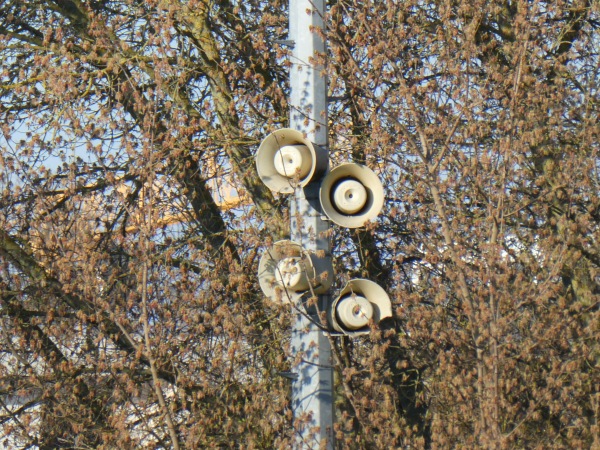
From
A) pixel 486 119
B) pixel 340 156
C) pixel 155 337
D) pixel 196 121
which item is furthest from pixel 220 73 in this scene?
pixel 155 337

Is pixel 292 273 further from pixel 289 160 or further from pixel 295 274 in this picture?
pixel 289 160

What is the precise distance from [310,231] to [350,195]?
1.19 feet

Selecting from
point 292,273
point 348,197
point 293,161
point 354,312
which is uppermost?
point 293,161

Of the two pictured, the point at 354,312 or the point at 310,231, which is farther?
the point at 310,231

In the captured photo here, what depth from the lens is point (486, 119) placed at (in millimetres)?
8852

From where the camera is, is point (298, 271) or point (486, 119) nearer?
point (298, 271)

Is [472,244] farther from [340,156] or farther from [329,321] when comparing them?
[340,156]

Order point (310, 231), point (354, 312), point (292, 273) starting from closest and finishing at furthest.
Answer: point (292, 273) → point (354, 312) → point (310, 231)

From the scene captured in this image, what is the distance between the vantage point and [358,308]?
270 inches

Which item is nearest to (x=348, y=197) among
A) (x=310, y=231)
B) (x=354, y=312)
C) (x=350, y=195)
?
(x=350, y=195)

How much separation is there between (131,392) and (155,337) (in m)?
0.43

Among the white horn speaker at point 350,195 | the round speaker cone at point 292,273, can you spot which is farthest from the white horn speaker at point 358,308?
the white horn speaker at point 350,195

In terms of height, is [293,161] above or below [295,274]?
above

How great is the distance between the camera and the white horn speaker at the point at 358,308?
6848 mm
